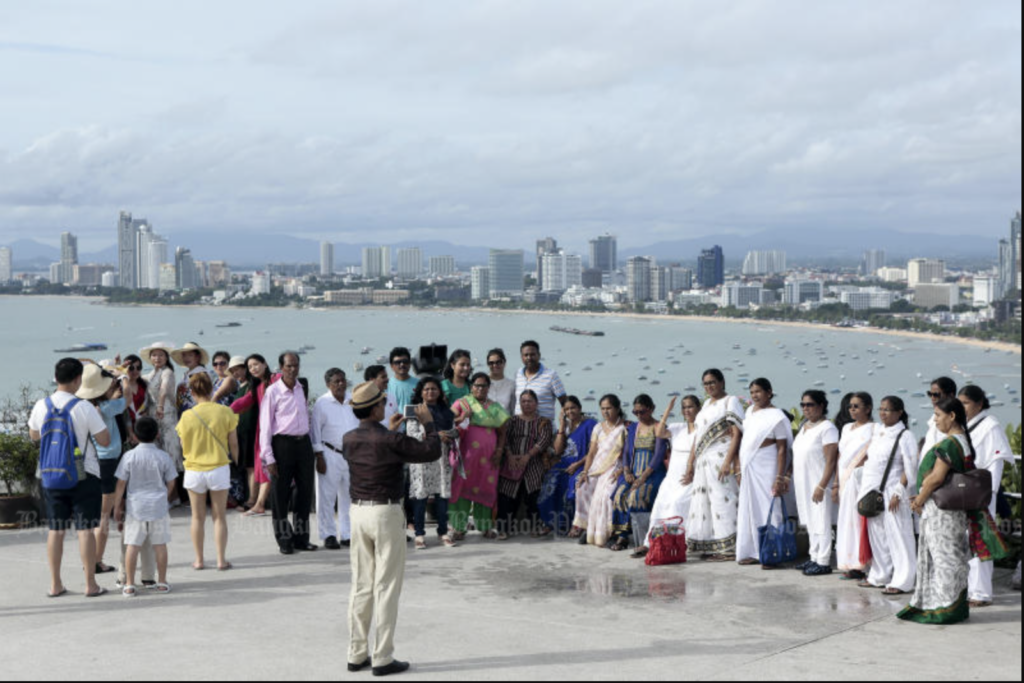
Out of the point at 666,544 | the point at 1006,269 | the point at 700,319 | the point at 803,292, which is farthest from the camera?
the point at 803,292

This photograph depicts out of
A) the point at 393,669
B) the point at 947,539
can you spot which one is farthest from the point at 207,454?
the point at 947,539

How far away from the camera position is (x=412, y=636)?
5.66 meters

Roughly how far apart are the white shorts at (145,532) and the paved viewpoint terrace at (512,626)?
0.33 metres

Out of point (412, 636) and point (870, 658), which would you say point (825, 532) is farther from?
point (412, 636)

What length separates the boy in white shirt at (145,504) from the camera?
6582mm

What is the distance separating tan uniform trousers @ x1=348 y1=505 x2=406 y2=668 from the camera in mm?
5023

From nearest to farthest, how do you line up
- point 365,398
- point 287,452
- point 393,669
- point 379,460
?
point 393,669 → point 379,460 → point 365,398 → point 287,452

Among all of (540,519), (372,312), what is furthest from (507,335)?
(540,519)

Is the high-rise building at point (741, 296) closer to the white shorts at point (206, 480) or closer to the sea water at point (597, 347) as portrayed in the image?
the sea water at point (597, 347)

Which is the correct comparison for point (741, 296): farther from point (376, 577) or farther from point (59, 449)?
point (376, 577)

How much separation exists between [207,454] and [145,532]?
0.72m

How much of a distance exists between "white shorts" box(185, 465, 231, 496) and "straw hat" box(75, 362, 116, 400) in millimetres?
767

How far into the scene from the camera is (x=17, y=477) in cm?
887

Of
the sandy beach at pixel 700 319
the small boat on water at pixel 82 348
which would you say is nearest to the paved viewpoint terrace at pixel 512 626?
the small boat on water at pixel 82 348
